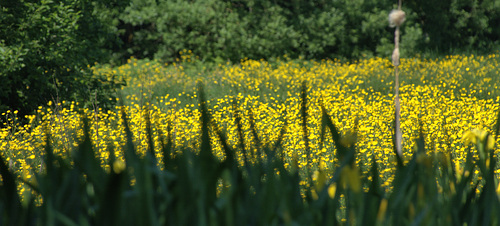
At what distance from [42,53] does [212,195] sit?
650cm

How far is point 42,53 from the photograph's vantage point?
688cm

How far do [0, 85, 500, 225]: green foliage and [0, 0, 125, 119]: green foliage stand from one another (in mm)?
5613

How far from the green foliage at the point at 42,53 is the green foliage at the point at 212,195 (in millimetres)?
5613

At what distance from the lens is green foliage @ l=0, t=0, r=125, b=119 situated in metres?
6.53

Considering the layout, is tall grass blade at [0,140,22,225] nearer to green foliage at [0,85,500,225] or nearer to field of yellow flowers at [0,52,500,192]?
green foliage at [0,85,500,225]

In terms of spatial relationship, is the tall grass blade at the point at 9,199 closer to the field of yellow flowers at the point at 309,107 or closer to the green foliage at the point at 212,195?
the green foliage at the point at 212,195

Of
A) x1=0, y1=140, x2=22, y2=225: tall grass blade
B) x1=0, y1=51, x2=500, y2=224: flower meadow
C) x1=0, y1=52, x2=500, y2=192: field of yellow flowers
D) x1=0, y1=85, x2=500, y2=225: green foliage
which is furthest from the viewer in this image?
x1=0, y1=52, x2=500, y2=192: field of yellow flowers

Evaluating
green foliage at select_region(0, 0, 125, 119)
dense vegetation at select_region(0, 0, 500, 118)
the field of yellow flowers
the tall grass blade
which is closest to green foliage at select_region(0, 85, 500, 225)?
the tall grass blade

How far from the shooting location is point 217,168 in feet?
3.19

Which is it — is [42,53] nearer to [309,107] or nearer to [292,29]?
[309,107]

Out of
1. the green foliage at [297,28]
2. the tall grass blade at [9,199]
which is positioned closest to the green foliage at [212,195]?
the tall grass blade at [9,199]

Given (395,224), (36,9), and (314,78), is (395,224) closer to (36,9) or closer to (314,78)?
(36,9)

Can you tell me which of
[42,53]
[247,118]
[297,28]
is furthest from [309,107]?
[297,28]

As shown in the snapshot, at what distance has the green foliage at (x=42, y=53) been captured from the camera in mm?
6531
